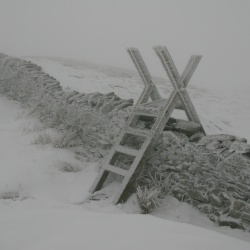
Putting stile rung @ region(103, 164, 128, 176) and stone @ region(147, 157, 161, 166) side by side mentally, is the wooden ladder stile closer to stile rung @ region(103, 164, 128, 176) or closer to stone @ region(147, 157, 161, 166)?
stile rung @ region(103, 164, 128, 176)

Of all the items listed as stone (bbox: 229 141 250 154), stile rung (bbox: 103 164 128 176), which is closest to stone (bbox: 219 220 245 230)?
stone (bbox: 229 141 250 154)

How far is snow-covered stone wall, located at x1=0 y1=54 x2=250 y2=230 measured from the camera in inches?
121

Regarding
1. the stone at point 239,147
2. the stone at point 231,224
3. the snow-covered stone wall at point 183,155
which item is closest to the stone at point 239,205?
the snow-covered stone wall at point 183,155

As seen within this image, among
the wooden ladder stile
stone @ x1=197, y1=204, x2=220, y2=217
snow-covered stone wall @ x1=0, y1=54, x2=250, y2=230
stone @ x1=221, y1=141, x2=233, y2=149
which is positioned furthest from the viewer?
the wooden ladder stile

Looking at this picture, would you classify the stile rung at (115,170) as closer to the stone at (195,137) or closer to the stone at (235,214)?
the stone at (195,137)

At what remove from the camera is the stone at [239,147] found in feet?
10.2

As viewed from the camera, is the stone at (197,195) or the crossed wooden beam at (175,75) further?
the crossed wooden beam at (175,75)

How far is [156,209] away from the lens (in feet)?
11.2

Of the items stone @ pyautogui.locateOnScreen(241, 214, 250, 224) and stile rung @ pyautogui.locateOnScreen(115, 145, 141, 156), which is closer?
stone @ pyautogui.locateOnScreen(241, 214, 250, 224)

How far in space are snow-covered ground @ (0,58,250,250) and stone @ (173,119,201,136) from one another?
0.95 m

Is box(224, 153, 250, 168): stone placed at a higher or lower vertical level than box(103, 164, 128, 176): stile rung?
higher

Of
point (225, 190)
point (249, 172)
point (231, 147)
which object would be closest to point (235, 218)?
point (225, 190)

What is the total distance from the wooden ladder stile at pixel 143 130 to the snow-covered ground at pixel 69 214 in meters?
0.22

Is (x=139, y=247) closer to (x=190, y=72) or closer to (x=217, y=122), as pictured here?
(x=190, y=72)
